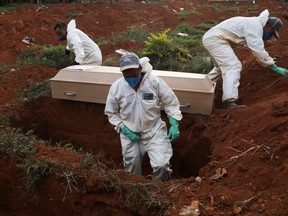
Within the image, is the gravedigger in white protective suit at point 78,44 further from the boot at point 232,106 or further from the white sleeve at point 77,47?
the boot at point 232,106

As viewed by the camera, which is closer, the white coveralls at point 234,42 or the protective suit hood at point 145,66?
the protective suit hood at point 145,66

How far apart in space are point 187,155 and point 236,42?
1828mm

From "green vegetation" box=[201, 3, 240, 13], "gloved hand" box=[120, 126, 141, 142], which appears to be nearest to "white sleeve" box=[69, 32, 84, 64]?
"gloved hand" box=[120, 126, 141, 142]

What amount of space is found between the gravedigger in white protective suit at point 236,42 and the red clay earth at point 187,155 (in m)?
0.37

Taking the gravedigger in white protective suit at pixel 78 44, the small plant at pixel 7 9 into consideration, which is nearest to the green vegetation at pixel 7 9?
the small plant at pixel 7 9

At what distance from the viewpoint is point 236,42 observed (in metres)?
5.40

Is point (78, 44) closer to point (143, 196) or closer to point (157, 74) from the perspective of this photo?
point (157, 74)

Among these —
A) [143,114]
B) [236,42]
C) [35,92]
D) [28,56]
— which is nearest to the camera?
[143,114]

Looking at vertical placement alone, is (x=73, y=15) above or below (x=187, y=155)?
below

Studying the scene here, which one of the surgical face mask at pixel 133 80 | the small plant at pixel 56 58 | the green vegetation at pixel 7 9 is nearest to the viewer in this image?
the surgical face mask at pixel 133 80

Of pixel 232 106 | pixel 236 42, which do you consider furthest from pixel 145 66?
pixel 236 42

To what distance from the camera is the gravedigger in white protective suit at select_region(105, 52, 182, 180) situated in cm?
390

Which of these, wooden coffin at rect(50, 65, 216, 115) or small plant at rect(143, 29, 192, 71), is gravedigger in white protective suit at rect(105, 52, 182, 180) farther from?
small plant at rect(143, 29, 192, 71)

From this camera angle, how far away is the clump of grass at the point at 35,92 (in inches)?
226
